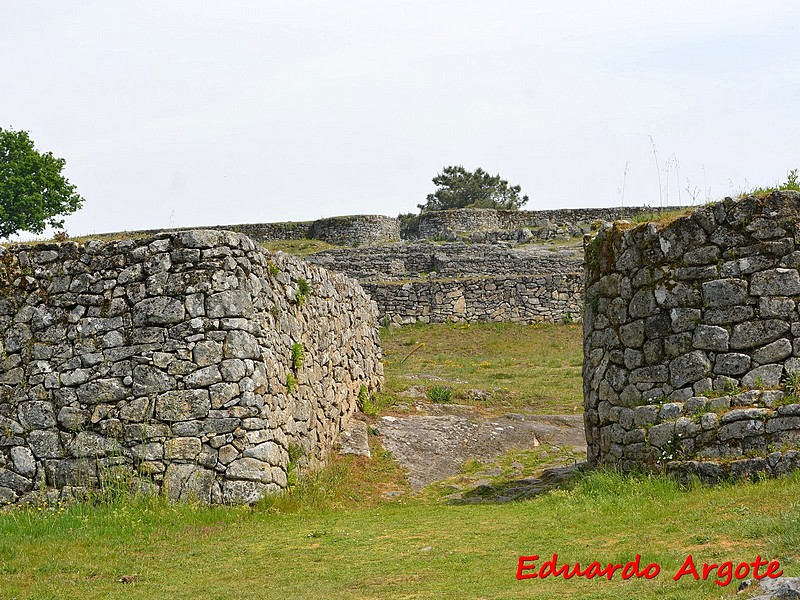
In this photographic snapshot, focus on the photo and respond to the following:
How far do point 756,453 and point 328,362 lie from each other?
641cm

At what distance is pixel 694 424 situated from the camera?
9648 millimetres

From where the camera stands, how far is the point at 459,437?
14.4 metres

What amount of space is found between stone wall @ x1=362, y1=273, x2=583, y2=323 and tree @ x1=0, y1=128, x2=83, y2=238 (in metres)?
19.2

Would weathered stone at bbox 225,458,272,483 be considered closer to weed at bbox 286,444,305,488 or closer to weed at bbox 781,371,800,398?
weed at bbox 286,444,305,488

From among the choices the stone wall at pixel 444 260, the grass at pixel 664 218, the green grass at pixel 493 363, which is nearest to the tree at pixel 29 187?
the stone wall at pixel 444 260

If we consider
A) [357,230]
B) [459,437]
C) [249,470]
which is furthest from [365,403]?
[357,230]

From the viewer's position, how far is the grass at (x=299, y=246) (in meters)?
32.8

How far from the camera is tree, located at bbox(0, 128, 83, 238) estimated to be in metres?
39.8

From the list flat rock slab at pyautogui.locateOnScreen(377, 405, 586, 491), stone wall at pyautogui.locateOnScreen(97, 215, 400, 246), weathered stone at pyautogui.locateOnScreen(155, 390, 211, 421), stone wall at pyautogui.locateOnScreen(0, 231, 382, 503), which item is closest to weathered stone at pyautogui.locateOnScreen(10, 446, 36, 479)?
stone wall at pyautogui.locateOnScreen(0, 231, 382, 503)

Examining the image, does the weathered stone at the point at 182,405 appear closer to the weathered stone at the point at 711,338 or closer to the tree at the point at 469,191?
the weathered stone at the point at 711,338

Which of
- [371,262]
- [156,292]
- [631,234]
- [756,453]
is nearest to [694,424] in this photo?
[756,453]

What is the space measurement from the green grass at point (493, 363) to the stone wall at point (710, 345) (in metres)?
6.19

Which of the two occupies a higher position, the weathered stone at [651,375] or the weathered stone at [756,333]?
the weathered stone at [756,333]

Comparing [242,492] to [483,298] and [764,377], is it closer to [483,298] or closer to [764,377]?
[764,377]
